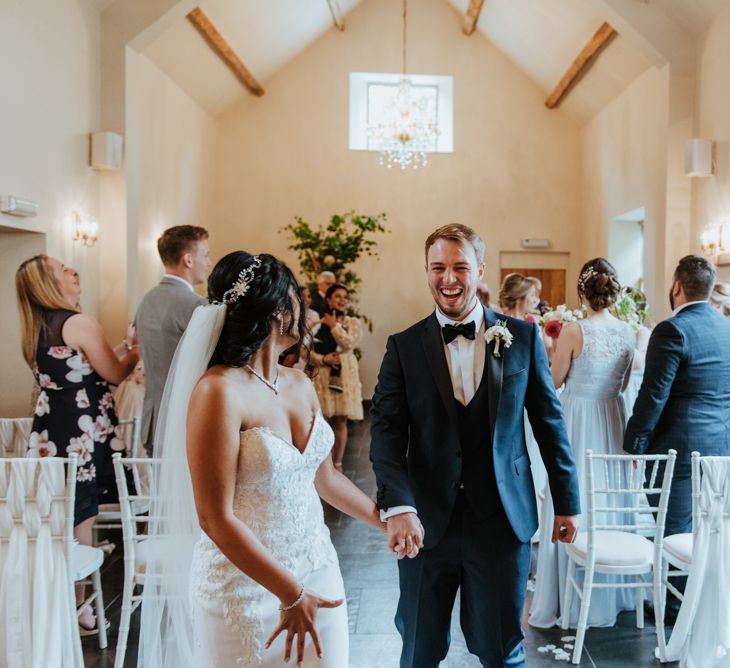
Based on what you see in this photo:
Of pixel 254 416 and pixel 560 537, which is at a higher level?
pixel 254 416

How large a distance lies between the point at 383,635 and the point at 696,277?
2.37 meters

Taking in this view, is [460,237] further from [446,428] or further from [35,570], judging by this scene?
[35,570]

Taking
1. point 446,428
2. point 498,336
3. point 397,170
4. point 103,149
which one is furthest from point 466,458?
point 397,170

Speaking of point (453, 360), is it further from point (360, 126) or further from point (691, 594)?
point (360, 126)

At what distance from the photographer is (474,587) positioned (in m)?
2.13

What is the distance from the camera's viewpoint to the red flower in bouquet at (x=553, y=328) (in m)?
4.30

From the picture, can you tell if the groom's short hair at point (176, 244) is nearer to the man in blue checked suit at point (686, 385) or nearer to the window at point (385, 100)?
the man in blue checked suit at point (686, 385)

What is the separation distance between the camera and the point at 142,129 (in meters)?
7.03

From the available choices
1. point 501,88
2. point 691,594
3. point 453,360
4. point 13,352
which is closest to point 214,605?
point 453,360

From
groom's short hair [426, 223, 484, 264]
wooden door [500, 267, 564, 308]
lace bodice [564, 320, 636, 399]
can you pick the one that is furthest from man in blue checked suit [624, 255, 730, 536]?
wooden door [500, 267, 564, 308]

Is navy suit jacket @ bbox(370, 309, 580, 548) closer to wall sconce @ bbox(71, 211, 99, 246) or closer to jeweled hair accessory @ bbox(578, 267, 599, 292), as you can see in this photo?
jeweled hair accessory @ bbox(578, 267, 599, 292)

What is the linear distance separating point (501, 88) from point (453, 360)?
925cm

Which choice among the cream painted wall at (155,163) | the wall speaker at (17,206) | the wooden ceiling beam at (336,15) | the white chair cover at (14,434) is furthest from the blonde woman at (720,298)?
the wooden ceiling beam at (336,15)

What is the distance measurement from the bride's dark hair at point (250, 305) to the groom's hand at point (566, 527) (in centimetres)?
116
